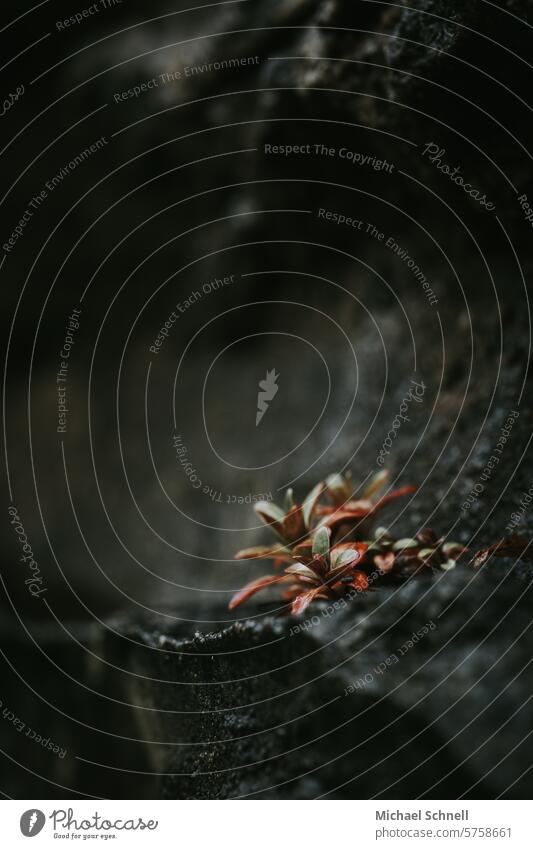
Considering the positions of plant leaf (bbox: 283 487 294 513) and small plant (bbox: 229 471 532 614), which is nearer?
small plant (bbox: 229 471 532 614)

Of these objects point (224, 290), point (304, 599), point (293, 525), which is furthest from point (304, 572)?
point (224, 290)

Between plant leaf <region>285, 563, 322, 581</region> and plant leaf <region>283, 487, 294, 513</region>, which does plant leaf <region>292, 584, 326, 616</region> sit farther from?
plant leaf <region>283, 487, 294, 513</region>

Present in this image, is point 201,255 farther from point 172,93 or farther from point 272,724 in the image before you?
point 272,724

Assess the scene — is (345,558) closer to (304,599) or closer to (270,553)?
(304,599)

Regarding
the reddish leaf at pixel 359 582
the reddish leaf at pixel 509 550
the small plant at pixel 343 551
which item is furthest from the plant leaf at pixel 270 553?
the reddish leaf at pixel 509 550

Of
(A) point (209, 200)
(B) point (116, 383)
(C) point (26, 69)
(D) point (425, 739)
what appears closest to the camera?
(D) point (425, 739)

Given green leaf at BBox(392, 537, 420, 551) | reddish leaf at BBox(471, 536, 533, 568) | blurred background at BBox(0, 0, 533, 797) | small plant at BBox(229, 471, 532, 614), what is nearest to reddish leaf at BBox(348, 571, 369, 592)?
small plant at BBox(229, 471, 532, 614)

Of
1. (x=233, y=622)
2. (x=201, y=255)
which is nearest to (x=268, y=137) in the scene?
(x=201, y=255)

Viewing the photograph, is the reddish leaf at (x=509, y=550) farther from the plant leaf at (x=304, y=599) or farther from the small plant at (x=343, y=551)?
the plant leaf at (x=304, y=599)
